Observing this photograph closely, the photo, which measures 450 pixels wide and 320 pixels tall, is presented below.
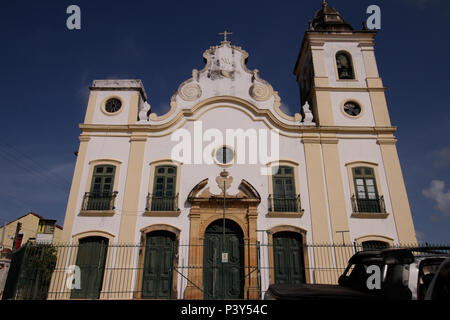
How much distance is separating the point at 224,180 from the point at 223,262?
353 cm

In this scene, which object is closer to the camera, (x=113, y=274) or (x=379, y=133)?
(x=113, y=274)

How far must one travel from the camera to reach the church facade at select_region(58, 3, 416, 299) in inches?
479

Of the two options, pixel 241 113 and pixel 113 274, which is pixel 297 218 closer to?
pixel 241 113

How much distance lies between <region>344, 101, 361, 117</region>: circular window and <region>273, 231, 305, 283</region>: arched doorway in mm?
7070

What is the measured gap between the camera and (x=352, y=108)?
15414 millimetres

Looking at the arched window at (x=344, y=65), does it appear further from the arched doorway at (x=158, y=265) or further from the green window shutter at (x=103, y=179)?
the green window shutter at (x=103, y=179)

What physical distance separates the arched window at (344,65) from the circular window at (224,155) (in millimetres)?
7706

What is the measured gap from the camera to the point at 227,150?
14078 mm

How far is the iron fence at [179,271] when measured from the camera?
11602 millimetres

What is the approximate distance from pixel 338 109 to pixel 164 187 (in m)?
9.58

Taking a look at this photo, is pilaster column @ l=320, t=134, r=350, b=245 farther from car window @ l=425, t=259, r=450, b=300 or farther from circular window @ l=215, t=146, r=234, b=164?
car window @ l=425, t=259, r=450, b=300

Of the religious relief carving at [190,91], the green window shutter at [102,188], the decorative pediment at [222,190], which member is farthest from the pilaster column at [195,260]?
the religious relief carving at [190,91]

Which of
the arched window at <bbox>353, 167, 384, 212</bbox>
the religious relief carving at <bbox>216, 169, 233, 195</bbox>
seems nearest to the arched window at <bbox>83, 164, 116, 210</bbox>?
the religious relief carving at <bbox>216, 169, 233, 195</bbox>
